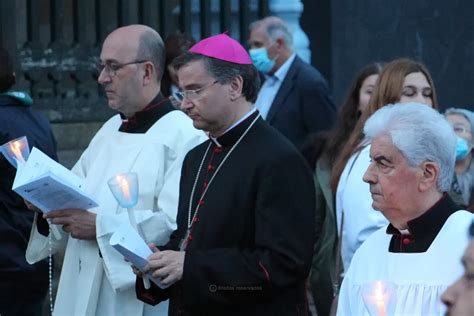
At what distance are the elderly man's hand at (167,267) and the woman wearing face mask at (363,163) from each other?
0.85 meters

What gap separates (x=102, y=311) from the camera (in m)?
6.23

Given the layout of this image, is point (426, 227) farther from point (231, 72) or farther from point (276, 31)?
point (276, 31)

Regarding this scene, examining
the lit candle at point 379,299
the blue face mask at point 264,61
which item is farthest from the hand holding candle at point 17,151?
the blue face mask at point 264,61

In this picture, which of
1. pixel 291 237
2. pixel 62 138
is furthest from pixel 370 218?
pixel 62 138

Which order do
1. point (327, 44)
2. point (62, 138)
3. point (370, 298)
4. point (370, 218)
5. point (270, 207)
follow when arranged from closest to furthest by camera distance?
point (370, 298)
point (270, 207)
point (370, 218)
point (62, 138)
point (327, 44)

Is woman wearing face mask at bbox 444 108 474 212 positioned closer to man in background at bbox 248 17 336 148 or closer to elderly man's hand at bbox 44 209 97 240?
man in background at bbox 248 17 336 148

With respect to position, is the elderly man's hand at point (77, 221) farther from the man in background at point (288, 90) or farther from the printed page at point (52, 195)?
the man in background at point (288, 90)

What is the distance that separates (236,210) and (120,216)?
0.80 m

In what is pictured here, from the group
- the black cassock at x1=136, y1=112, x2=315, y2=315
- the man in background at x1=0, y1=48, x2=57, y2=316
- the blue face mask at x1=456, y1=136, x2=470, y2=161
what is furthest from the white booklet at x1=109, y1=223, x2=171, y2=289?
the blue face mask at x1=456, y1=136, x2=470, y2=161

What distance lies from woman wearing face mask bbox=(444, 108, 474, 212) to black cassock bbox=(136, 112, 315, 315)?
2.17m

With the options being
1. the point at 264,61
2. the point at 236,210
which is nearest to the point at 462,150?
the point at 264,61

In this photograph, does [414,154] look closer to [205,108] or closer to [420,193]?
[420,193]

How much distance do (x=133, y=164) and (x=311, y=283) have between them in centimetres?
190

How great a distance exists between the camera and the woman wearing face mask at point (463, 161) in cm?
759
